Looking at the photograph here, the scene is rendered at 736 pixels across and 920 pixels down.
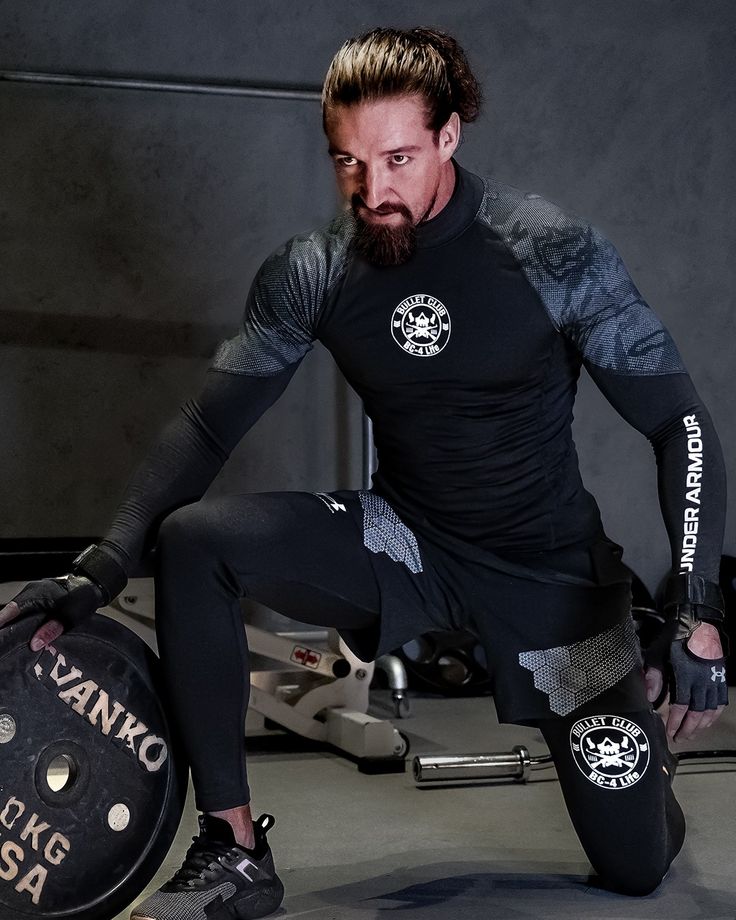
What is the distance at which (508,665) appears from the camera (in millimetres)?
2045

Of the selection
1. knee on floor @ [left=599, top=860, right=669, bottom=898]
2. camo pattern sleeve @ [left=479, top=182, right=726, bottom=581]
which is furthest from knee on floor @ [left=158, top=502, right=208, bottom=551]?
knee on floor @ [left=599, top=860, right=669, bottom=898]

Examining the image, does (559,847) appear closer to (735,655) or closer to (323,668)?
(323,668)

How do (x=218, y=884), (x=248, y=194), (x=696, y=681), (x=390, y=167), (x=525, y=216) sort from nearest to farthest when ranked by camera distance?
(x=696, y=681) < (x=218, y=884) < (x=390, y=167) < (x=525, y=216) < (x=248, y=194)

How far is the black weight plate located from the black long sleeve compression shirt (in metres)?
0.20

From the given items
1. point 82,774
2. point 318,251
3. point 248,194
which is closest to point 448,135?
point 318,251

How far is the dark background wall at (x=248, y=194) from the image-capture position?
3871mm

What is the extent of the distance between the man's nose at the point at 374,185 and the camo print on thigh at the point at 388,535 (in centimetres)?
53

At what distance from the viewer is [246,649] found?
6.36 feet

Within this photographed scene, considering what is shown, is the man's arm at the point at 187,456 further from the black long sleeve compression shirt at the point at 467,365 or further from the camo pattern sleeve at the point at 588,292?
the camo pattern sleeve at the point at 588,292

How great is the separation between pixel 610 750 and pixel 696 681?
291 mm

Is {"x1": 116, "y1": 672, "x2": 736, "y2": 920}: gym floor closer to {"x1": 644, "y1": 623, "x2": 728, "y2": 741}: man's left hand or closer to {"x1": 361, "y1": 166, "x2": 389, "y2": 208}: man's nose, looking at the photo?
{"x1": 644, "y1": 623, "x2": 728, "y2": 741}: man's left hand

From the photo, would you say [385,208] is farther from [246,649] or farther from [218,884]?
[218,884]

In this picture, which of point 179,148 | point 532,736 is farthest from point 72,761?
point 179,148

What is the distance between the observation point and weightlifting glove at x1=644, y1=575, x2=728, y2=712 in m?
1.75
